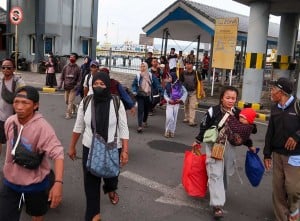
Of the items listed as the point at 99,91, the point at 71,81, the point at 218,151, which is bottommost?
the point at 218,151

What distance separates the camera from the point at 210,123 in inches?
182

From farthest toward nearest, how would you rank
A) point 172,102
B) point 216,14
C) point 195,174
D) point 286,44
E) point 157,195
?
point 216,14, point 286,44, point 172,102, point 157,195, point 195,174

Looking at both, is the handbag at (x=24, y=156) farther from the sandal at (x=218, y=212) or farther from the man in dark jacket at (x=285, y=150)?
the man in dark jacket at (x=285, y=150)

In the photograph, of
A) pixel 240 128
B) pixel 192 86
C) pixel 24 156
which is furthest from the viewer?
pixel 192 86

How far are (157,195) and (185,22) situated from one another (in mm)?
12534

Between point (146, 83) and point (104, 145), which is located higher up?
point (146, 83)

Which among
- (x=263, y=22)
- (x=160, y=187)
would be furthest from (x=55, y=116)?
(x=263, y=22)

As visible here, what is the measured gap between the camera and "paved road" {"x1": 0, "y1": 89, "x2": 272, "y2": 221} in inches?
183

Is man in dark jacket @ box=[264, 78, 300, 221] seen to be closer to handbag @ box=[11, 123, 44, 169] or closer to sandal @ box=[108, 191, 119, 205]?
sandal @ box=[108, 191, 119, 205]

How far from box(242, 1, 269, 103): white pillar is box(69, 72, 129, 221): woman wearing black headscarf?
A: 8.99m

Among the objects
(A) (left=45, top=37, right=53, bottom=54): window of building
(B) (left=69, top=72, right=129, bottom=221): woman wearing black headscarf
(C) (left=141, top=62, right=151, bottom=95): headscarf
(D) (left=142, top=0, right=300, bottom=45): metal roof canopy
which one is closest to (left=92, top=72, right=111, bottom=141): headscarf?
(B) (left=69, top=72, right=129, bottom=221): woman wearing black headscarf

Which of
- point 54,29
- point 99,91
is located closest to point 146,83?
point 99,91

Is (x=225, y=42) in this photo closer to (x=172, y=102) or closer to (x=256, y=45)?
(x=256, y=45)

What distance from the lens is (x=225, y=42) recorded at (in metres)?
13.5
